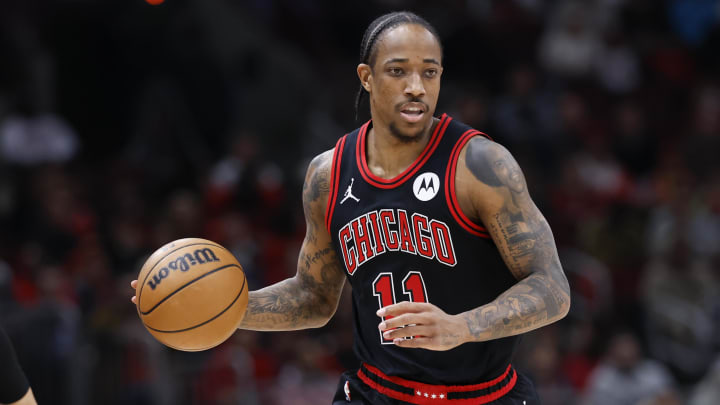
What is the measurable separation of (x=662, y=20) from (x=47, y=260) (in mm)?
8195

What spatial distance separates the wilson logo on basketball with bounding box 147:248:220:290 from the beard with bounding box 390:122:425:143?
898mm

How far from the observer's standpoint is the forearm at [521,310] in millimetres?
3500

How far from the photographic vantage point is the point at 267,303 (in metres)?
4.40

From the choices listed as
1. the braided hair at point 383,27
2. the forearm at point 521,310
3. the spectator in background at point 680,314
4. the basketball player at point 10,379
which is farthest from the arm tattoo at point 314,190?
the spectator in background at point 680,314

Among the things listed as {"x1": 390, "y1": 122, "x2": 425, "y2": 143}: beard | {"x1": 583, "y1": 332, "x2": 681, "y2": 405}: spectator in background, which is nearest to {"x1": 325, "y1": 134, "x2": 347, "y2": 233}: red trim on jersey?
{"x1": 390, "y1": 122, "x2": 425, "y2": 143}: beard

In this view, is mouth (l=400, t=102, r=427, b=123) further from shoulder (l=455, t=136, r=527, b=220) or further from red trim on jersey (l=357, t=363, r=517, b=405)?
red trim on jersey (l=357, t=363, r=517, b=405)

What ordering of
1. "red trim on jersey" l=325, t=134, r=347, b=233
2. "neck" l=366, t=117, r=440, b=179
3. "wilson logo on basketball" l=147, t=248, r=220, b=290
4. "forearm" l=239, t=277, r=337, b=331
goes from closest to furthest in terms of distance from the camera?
"wilson logo on basketball" l=147, t=248, r=220, b=290, "neck" l=366, t=117, r=440, b=179, "red trim on jersey" l=325, t=134, r=347, b=233, "forearm" l=239, t=277, r=337, b=331

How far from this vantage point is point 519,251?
373 centimetres

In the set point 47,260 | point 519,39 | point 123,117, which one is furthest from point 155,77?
point 519,39

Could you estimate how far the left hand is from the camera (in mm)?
3271

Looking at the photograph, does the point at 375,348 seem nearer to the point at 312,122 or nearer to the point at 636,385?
the point at 636,385

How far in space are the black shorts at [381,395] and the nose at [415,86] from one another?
1.23 meters

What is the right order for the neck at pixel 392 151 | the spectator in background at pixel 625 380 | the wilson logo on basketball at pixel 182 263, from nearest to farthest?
the wilson logo on basketball at pixel 182 263, the neck at pixel 392 151, the spectator in background at pixel 625 380

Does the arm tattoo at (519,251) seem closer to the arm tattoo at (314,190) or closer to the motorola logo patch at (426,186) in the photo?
the motorola logo patch at (426,186)
